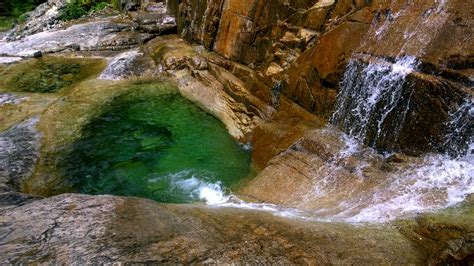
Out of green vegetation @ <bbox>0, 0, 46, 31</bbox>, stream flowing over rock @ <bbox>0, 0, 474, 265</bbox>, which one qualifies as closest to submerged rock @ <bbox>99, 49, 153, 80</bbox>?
stream flowing over rock @ <bbox>0, 0, 474, 265</bbox>

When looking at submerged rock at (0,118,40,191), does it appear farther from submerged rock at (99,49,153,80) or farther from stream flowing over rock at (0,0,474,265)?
submerged rock at (99,49,153,80)

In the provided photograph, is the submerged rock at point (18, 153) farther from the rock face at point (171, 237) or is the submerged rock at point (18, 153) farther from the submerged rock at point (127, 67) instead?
the submerged rock at point (127, 67)

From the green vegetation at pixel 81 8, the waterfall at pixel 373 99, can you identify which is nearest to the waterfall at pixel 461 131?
the waterfall at pixel 373 99

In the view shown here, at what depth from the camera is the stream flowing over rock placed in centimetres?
362

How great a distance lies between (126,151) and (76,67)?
20.5 feet

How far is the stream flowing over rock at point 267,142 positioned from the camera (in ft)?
11.9

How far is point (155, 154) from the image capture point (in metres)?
8.15

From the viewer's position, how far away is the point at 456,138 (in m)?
5.23

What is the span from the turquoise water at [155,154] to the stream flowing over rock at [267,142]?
0.15 ft

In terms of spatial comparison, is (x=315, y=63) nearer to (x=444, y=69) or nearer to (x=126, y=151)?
(x=444, y=69)

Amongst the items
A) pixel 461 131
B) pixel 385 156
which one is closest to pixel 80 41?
pixel 385 156

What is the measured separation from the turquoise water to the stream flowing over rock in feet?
0.15

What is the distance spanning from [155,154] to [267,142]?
2.39m

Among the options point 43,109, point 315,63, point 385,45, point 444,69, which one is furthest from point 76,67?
point 444,69
